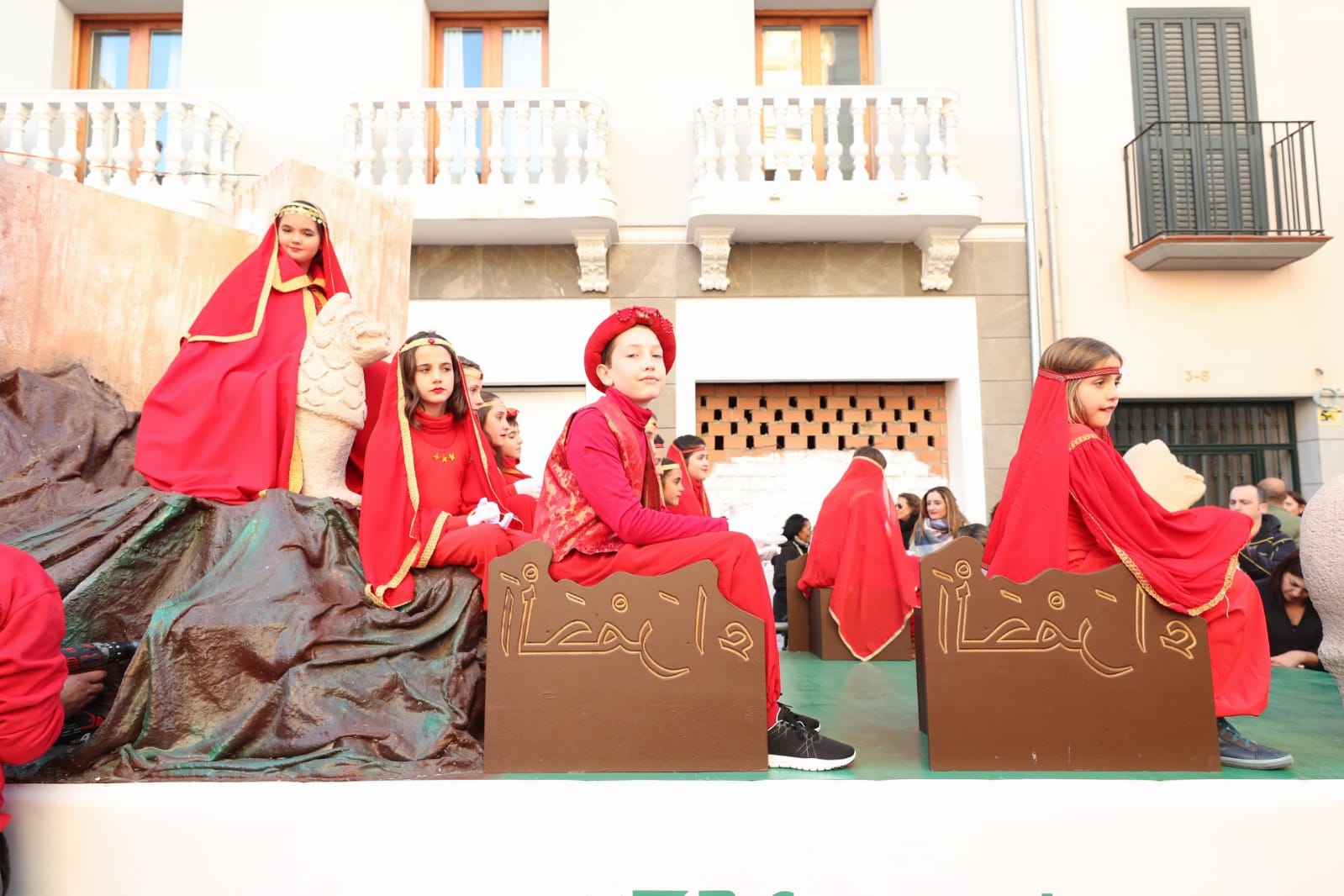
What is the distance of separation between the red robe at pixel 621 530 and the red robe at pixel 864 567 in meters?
2.65

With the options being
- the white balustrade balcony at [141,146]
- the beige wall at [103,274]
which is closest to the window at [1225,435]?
the beige wall at [103,274]

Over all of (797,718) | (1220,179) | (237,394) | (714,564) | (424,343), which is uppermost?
(1220,179)

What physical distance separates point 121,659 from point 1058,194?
31.2ft

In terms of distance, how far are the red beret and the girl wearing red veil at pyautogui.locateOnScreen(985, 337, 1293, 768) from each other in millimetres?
1240

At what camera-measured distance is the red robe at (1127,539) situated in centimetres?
295

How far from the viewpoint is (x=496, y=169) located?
9.34 metres

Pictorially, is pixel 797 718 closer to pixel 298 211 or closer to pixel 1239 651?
pixel 1239 651

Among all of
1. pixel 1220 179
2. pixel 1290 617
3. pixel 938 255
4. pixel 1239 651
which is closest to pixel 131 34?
pixel 938 255

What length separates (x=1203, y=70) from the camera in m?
10.0

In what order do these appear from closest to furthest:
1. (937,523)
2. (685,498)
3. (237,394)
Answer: (237,394) → (685,498) → (937,523)

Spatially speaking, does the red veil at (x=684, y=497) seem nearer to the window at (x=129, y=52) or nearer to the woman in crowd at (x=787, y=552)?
the woman in crowd at (x=787, y=552)

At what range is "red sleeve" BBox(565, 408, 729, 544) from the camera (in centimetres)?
281

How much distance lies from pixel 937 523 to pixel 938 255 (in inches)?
126

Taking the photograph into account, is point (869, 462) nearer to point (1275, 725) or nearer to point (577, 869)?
point (1275, 725)
